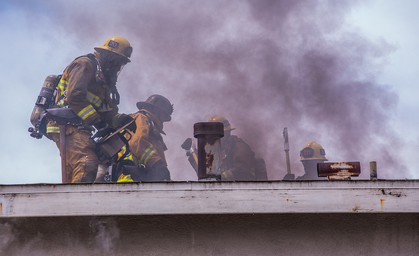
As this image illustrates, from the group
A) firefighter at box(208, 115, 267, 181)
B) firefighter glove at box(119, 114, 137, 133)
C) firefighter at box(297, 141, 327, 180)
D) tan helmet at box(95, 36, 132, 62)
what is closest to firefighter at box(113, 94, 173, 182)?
firefighter glove at box(119, 114, 137, 133)

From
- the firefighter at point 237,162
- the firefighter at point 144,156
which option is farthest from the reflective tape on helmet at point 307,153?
the firefighter at point 144,156

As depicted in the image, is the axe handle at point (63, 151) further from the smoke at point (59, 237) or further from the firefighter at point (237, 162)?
the smoke at point (59, 237)

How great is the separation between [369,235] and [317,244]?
1.30 ft

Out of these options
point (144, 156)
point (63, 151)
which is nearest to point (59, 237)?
point (63, 151)

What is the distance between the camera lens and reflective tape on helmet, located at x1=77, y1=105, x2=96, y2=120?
442 inches

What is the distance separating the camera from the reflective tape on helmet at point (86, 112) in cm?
1123

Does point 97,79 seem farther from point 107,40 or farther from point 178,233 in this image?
point 178,233

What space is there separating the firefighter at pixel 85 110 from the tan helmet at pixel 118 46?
47 centimetres

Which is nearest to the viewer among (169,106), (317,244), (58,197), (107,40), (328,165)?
(58,197)

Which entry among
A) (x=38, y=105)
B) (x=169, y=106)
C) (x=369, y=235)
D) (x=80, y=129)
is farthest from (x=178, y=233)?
(x=169, y=106)

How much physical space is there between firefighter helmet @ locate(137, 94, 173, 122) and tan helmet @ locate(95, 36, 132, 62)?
1.40 m

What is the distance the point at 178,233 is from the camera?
14.0 ft

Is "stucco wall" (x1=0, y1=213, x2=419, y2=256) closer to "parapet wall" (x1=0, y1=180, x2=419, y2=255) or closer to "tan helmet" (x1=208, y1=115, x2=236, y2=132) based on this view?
"parapet wall" (x1=0, y1=180, x2=419, y2=255)

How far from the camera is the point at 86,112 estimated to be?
11.2 m
